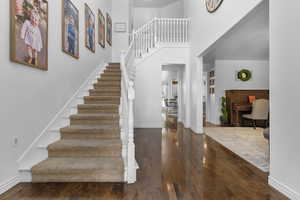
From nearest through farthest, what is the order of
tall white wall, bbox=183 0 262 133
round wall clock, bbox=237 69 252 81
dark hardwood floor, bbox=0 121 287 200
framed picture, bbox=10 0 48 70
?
dark hardwood floor, bbox=0 121 287 200
framed picture, bbox=10 0 48 70
tall white wall, bbox=183 0 262 133
round wall clock, bbox=237 69 252 81

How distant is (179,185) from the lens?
206 centimetres

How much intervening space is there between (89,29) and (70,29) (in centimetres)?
101

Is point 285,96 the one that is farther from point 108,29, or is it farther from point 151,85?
point 108,29

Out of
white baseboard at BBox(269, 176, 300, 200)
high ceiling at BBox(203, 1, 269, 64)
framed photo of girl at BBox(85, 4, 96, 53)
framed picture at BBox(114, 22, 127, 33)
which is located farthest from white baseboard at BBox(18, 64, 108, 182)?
framed picture at BBox(114, 22, 127, 33)

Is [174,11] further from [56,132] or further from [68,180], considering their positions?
[68,180]

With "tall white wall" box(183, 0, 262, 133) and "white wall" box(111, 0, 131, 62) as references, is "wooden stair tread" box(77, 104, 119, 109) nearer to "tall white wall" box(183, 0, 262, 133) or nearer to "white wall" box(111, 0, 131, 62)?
"tall white wall" box(183, 0, 262, 133)

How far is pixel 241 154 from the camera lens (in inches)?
124

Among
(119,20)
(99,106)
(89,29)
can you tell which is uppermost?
(119,20)

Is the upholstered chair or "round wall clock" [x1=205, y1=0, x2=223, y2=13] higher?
"round wall clock" [x1=205, y1=0, x2=223, y2=13]

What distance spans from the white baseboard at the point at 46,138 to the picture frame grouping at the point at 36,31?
33.7 inches

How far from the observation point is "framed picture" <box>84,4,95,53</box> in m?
4.20

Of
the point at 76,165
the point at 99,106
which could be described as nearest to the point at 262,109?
the point at 99,106

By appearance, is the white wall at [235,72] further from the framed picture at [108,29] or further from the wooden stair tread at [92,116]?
the wooden stair tread at [92,116]

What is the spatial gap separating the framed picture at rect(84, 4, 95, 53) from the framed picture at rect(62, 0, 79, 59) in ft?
1.58
